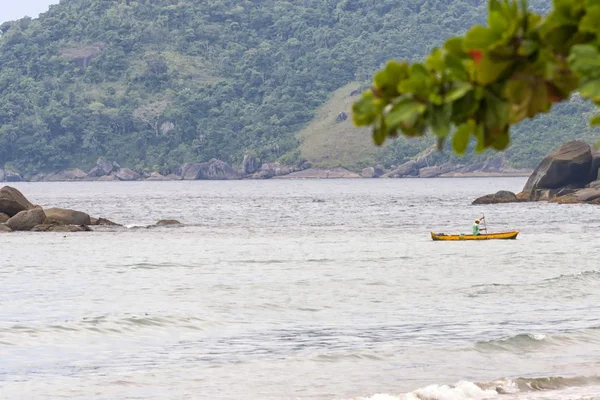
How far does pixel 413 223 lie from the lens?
7138 cm

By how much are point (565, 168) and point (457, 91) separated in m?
94.9

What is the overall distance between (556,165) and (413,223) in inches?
1110

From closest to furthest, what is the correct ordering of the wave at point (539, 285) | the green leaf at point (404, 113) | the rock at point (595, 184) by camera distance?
the green leaf at point (404, 113) < the wave at point (539, 285) < the rock at point (595, 184)

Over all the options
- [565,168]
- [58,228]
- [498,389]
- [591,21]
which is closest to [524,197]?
[565,168]

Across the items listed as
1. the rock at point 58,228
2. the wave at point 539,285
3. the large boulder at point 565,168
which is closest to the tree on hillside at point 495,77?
the wave at point 539,285

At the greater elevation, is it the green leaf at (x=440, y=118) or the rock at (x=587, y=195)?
the green leaf at (x=440, y=118)

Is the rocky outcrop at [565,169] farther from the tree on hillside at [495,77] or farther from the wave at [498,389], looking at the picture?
the tree on hillside at [495,77]

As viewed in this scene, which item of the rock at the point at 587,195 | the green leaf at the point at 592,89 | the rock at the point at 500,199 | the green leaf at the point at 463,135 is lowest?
the rock at the point at 500,199

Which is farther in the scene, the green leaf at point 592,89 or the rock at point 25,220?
the rock at point 25,220

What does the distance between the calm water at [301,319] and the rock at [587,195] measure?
128 ft

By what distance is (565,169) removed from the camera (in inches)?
3762

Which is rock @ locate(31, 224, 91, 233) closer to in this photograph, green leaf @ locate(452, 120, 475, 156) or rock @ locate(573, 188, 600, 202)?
rock @ locate(573, 188, 600, 202)

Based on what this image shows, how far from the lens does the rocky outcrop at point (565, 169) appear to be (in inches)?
3733

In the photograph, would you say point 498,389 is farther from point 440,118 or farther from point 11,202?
point 11,202
